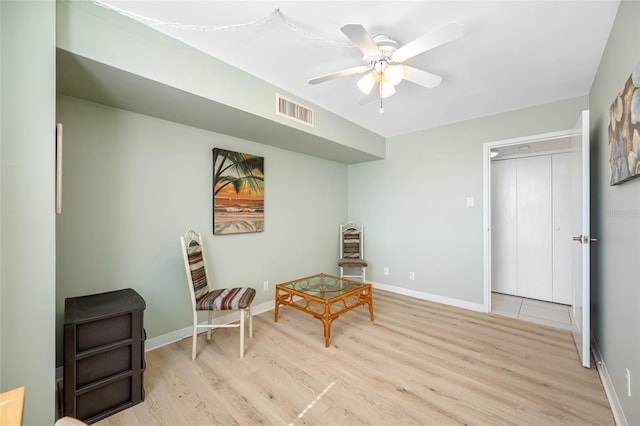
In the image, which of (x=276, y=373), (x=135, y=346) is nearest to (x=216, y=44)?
(x=135, y=346)

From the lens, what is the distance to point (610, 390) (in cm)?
173

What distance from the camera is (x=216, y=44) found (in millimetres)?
1908

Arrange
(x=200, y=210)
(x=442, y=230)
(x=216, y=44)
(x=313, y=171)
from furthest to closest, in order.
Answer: (x=313, y=171), (x=442, y=230), (x=200, y=210), (x=216, y=44)

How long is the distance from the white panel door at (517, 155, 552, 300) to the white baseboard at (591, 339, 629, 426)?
1.74m

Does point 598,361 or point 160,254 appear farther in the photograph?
point 160,254

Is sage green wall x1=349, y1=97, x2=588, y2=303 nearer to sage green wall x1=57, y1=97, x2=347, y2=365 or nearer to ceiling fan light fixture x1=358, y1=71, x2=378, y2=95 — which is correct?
sage green wall x1=57, y1=97, x2=347, y2=365

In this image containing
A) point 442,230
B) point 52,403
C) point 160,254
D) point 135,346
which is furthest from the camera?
point 442,230

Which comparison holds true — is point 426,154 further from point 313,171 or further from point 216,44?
point 216,44

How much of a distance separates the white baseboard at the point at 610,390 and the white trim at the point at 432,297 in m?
1.16

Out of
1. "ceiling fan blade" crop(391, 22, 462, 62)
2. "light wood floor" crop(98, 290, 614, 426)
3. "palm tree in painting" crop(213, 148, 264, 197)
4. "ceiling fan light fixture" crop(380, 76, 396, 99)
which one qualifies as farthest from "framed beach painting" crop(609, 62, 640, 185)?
"palm tree in painting" crop(213, 148, 264, 197)

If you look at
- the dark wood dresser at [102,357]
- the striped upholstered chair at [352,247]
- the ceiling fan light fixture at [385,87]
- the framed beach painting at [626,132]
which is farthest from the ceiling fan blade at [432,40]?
the striped upholstered chair at [352,247]

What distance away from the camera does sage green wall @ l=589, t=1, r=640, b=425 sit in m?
1.31

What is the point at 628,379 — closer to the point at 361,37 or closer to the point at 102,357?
the point at 361,37

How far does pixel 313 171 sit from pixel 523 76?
2561 mm
